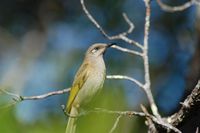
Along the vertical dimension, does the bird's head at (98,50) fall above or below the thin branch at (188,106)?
below

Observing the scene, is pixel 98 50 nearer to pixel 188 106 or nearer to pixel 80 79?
pixel 80 79

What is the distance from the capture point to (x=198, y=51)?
19.9 feet

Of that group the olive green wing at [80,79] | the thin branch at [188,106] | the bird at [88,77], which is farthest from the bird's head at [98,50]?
the thin branch at [188,106]

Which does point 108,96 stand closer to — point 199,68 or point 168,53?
point 199,68

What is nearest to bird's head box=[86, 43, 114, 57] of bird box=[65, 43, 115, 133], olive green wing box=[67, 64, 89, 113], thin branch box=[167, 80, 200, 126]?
bird box=[65, 43, 115, 133]

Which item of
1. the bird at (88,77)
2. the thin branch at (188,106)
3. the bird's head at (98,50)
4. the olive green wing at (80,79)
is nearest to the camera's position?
the thin branch at (188,106)

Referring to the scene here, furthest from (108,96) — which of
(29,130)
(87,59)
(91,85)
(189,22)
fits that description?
(189,22)

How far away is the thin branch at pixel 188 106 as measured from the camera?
2.69m

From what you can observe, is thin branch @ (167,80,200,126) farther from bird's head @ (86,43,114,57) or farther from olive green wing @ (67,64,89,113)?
bird's head @ (86,43,114,57)

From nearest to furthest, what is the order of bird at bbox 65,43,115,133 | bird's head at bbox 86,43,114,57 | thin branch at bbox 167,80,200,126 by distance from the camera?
thin branch at bbox 167,80,200,126, bird at bbox 65,43,115,133, bird's head at bbox 86,43,114,57

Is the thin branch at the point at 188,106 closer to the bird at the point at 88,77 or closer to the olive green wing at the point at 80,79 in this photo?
the bird at the point at 88,77

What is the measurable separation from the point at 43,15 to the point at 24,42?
810mm

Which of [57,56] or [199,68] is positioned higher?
[199,68]

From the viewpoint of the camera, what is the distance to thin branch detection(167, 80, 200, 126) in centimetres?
269
